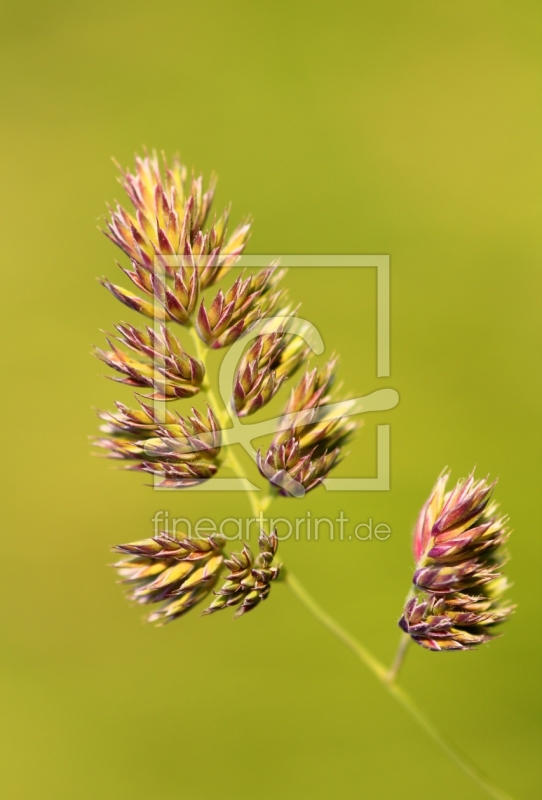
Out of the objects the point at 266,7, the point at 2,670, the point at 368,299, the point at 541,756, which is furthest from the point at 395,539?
the point at 266,7

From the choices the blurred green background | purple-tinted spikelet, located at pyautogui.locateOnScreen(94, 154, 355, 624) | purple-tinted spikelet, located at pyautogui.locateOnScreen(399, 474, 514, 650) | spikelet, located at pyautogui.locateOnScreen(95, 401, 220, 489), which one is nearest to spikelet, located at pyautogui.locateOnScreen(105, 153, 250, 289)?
purple-tinted spikelet, located at pyautogui.locateOnScreen(94, 154, 355, 624)

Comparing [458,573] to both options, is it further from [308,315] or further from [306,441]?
[308,315]

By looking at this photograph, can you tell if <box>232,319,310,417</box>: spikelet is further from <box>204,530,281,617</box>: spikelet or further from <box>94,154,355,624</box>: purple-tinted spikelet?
<box>204,530,281,617</box>: spikelet

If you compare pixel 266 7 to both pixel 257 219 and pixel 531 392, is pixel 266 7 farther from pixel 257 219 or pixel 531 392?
pixel 531 392

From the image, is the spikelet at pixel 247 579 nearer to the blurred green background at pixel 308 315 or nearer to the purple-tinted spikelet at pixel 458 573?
the purple-tinted spikelet at pixel 458 573

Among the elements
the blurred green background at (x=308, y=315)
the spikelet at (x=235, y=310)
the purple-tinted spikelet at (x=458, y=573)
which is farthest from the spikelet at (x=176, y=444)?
the blurred green background at (x=308, y=315)
